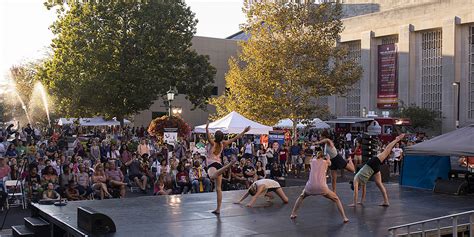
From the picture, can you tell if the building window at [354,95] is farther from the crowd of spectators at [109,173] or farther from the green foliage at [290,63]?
the crowd of spectators at [109,173]

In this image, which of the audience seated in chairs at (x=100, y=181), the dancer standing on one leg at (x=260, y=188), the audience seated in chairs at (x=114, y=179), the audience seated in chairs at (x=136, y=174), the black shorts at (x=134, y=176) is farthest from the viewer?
the black shorts at (x=134, y=176)

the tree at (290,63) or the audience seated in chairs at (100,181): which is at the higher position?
the tree at (290,63)

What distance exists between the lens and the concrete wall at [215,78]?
5472cm

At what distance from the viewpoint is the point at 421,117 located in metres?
42.2

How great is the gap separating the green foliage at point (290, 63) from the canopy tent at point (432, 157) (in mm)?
11473

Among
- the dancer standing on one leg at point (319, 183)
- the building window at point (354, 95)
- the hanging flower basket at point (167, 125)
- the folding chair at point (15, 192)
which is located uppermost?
the building window at point (354, 95)

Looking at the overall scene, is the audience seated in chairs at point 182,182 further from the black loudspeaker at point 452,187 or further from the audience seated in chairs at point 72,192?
the black loudspeaker at point 452,187

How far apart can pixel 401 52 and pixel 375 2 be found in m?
9.71

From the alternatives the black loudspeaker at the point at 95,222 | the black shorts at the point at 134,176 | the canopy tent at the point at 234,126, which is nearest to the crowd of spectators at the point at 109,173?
the black shorts at the point at 134,176

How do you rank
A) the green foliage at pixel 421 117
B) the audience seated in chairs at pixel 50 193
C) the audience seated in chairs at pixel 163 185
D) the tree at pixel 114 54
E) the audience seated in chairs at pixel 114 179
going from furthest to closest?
the green foliage at pixel 421 117 → the tree at pixel 114 54 → the audience seated in chairs at pixel 163 185 → the audience seated in chairs at pixel 114 179 → the audience seated in chairs at pixel 50 193

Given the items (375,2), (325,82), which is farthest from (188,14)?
(375,2)

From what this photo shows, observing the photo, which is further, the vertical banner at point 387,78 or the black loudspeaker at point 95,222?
the vertical banner at point 387,78

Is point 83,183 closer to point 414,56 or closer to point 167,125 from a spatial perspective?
point 167,125

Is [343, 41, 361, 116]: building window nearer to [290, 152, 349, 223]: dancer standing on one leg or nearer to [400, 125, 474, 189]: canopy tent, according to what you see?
[400, 125, 474, 189]: canopy tent
